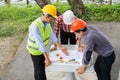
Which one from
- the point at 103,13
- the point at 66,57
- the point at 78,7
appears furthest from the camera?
the point at 103,13

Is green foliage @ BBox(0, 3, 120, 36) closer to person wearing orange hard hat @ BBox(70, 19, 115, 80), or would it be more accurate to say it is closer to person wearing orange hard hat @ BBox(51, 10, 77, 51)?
person wearing orange hard hat @ BBox(51, 10, 77, 51)

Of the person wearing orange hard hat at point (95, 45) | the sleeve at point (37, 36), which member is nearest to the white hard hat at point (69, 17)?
the person wearing orange hard hat at point (95, 45)

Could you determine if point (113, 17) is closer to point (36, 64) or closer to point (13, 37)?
point (13, 37)

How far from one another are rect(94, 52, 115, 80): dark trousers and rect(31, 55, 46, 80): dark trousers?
83 centimetres

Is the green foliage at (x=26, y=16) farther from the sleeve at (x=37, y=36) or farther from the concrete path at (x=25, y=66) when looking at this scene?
the sleeve at (x=37, y=36)

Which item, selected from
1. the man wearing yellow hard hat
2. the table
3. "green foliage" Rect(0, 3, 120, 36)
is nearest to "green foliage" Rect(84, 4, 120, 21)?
"green foliage" Rect(0, 3, 120, 36)

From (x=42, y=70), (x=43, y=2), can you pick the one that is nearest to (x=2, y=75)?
(x=42, y=70)

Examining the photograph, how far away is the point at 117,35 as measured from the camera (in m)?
7.68

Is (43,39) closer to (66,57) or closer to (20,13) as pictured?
(66,57)

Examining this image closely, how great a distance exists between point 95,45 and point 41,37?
802 millimetres

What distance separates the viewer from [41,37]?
479 cm

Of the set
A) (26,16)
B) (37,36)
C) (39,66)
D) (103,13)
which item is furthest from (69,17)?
(26,16)

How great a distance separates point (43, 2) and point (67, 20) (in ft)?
10.1

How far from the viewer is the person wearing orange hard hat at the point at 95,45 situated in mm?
4426
